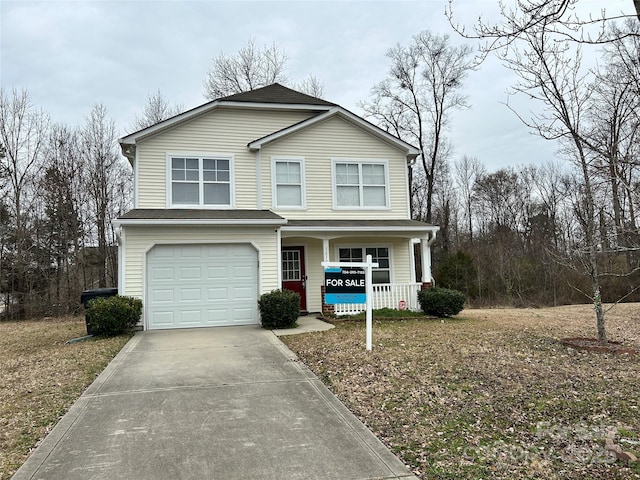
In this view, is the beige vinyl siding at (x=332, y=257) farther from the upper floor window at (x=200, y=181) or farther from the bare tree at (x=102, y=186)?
the bare tree at (x=102, y=186)

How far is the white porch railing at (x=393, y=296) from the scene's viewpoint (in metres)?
13.3

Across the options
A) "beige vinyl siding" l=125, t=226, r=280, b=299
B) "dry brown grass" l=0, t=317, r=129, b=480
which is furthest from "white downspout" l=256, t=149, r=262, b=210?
"dry brown grass" l=0, t=317, r=129, b=480

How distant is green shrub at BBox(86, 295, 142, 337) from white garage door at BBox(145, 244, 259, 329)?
2.68ft

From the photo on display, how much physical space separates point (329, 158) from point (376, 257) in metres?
3.61

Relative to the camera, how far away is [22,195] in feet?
67.9

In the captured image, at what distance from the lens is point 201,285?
1181 centimetres

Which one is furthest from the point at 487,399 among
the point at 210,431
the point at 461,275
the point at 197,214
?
the point at 461,275

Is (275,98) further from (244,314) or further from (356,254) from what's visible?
(244,314)

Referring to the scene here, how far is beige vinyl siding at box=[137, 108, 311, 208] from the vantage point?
13094mm

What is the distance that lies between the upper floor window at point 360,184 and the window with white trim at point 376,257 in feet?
4.72

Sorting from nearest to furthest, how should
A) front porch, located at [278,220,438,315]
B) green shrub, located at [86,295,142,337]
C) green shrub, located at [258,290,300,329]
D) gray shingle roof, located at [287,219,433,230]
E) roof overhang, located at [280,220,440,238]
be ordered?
green shrub, located at [86,295,142,337] → green shrub, located at [258,290,300,329] → roof overhang, located at [280,220,440,238] → gray shingle roof, located at [287,219,433,230] → front porch, located at [278,220,438,315]

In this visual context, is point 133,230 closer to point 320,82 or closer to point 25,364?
point 25,364

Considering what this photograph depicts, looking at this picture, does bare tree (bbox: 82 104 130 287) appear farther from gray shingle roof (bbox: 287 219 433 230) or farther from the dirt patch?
the dirt patch

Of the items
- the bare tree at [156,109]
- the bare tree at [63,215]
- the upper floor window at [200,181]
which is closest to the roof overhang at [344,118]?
the upper floor window at [200,181]
